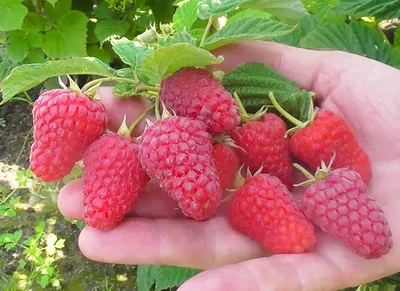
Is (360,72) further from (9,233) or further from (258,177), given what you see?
(9,233)

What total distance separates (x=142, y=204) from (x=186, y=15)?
0.38m

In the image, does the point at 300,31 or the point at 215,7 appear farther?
the point at 300,31

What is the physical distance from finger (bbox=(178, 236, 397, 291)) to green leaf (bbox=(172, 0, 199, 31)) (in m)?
0.47

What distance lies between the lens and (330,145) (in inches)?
42.1

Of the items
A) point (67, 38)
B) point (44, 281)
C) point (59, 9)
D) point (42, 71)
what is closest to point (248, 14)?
point (42, 71)

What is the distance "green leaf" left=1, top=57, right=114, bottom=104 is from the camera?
0.99 m

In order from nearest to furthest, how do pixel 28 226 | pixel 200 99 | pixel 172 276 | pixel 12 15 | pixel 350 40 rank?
pixel 200 99
pixel 172 276
pixel 350 40
pixel 12 15
pixel 28 226

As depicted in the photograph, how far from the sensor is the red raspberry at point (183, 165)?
2.91 ft

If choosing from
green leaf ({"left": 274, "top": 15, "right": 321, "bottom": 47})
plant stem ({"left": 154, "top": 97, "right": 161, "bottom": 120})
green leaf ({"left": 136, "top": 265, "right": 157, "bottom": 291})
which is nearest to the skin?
plant stem ({"left": 154, "top": 97, "right": 161, "bottom": 120})

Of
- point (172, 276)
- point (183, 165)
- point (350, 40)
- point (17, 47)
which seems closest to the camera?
point (183, 165)

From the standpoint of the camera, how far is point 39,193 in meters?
1.67

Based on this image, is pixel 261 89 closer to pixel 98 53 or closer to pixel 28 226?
pixel 98 53

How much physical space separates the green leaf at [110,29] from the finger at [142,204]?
2.97ft

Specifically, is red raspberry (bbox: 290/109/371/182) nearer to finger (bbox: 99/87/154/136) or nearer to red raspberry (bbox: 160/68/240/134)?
red raspberry (bbox: 160/68/240/134)
